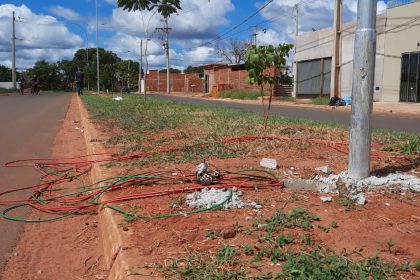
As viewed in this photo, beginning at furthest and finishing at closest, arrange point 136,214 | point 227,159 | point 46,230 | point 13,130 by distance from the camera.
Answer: point 13,130
point 227,159
point 46,230
point 136,214

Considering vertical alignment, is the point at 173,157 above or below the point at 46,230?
above

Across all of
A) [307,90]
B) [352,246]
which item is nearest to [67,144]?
[352,246]

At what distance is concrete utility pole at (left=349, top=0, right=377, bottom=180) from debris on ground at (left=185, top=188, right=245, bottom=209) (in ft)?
3.64

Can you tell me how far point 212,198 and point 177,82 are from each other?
64940 millimetres

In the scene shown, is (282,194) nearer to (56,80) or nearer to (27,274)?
(27,274)

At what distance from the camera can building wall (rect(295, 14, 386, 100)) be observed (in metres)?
24.8

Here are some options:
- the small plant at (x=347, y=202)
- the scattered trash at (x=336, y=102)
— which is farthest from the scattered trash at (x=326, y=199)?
the scattered trash at (x=336, y=102)

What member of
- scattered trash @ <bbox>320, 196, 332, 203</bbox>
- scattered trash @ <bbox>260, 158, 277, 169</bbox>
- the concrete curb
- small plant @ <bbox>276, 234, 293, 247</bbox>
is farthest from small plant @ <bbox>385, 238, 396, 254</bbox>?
scattered trash @ <bbox>260, 158, 277, 169</bbox>

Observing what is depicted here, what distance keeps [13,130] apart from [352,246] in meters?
9.37

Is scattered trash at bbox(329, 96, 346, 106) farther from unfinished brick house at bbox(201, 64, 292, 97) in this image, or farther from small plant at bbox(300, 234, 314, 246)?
Result: small plant at bbox(300, 234, 314, 246)

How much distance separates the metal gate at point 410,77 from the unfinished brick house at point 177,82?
139ft

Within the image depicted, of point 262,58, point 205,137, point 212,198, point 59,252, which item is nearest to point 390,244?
point 212,198

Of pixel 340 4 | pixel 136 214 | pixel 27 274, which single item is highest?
pixel 340 4

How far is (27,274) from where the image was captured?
3.22 meters
